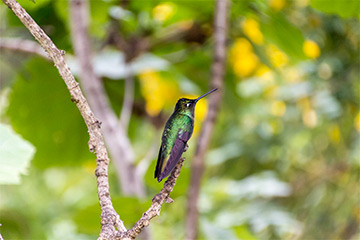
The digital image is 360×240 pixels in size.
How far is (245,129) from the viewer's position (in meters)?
1.97

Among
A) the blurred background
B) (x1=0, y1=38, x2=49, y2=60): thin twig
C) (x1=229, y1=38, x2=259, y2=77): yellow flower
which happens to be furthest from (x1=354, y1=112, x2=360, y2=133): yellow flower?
(x1=0, y1=38, x2=49, y2=60): thin twig

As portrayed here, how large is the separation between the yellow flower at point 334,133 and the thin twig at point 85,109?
166 cm

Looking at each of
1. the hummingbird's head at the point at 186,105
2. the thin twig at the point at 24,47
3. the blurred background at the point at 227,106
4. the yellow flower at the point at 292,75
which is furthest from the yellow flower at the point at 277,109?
the hummingbird's head at the point at 186,105

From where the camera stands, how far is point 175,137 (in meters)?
0.36

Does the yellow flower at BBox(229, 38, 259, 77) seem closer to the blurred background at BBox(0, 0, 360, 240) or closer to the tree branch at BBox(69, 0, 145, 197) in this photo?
the blurred background at BBox(0, 0, 360, 240)

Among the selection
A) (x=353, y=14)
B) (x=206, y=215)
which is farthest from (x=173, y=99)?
(x=353, y=14)

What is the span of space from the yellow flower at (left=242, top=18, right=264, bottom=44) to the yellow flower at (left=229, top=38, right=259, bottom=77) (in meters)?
0.03

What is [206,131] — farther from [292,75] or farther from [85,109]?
[292,75]

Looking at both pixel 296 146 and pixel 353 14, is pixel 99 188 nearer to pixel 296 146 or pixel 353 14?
pixel 353 14

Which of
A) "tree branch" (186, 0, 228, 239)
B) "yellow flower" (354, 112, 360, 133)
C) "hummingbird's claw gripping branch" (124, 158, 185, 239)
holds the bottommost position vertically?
"hummingbird's claw gripping branch" (124, 158, 185, 239)

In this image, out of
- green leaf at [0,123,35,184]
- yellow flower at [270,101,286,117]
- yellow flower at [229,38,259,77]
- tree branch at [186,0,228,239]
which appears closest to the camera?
green leaf at [0,123,35,184]

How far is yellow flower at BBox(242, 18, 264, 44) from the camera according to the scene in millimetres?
1593

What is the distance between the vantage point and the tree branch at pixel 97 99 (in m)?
1.19

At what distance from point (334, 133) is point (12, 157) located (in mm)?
1486
